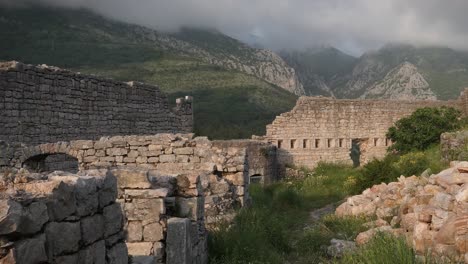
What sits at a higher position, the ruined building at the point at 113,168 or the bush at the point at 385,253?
the ruined building at the point at 113,168

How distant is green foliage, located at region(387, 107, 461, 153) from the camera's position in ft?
59.5

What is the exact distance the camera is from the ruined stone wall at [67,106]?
10010mm

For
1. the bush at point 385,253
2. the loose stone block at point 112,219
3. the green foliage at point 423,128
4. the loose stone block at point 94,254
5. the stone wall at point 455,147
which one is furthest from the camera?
the green foliage at point 423,128

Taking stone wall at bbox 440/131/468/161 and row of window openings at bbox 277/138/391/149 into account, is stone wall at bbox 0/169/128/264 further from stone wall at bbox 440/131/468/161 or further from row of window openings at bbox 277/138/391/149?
row of window openings at bbox 277/138/391/149

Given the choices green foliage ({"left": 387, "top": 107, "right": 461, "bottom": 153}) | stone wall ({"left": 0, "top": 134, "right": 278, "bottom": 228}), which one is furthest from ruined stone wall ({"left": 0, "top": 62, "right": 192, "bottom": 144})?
green foliage ({"left": 387, "top": 107, "right": 461, "bottom": 153})

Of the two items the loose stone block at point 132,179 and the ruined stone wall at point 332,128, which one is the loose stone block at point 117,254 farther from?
the ruined stone wall at point 332,128

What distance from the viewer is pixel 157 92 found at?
15539 millimetres

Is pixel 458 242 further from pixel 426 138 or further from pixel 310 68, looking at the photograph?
pixel 310 68

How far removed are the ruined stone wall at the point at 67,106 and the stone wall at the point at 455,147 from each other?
8643 mm

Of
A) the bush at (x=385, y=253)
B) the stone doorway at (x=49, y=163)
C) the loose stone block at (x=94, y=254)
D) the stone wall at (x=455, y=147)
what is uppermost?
the stone wall at (x=455, y=147)

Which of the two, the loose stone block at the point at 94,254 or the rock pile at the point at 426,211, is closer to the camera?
the loose stone block at the point at 94,254

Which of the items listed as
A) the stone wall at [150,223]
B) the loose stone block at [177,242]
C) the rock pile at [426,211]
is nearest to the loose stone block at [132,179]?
the stone wall at [150,223]

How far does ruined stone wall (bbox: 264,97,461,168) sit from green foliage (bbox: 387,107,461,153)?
2.37 meters

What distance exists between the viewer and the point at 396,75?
72688 millimetres
